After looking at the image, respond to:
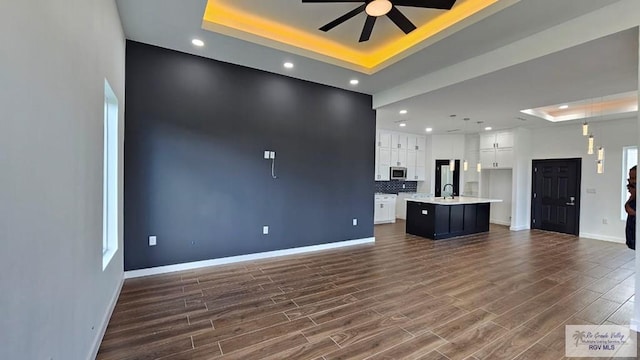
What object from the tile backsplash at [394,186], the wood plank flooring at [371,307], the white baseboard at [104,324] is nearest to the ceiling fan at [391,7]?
the wood plank flooring at [371,307]

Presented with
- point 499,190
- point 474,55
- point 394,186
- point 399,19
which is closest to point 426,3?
point 399,19

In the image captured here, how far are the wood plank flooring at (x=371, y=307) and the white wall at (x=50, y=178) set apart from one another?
72cm

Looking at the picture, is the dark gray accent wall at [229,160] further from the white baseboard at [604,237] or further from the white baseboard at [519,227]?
the white baseboard at [604,237]

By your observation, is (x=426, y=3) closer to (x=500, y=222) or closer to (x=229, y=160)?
(x=229, y=160)

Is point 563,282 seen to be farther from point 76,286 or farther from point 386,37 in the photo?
point 76,286

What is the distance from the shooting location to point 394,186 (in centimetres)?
920

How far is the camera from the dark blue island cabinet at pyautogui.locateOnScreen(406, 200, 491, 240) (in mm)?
6258

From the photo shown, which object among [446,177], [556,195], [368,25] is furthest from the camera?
[446,177]

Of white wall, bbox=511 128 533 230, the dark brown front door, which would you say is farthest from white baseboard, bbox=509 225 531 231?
the dark brown front door

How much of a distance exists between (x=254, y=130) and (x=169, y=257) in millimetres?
2190

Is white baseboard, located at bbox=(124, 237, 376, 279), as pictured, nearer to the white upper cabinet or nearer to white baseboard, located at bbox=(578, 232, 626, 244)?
the white upper cabinet

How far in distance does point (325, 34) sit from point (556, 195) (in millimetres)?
7402

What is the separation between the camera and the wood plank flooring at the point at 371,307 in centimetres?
222

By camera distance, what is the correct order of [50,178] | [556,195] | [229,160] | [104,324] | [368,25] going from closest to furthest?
[50,178], [104,324], [368,25], [229,160], [556,195]
